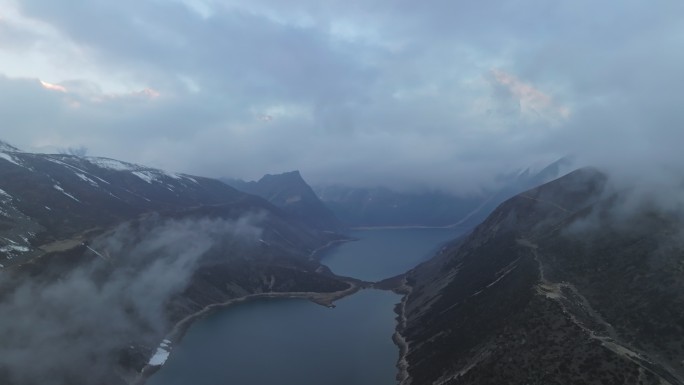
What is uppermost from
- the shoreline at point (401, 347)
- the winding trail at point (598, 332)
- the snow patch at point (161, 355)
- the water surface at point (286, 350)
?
the winding trail at point (598, 332)

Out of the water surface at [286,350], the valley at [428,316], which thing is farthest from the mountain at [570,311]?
the water surface at [286,350]

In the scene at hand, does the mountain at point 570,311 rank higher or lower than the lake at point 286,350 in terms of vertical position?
higher

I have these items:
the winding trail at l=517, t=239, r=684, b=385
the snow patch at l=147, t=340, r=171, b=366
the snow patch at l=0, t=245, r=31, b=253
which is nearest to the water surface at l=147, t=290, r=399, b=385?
the snow patch at l=147, t=340, r=171, b=366

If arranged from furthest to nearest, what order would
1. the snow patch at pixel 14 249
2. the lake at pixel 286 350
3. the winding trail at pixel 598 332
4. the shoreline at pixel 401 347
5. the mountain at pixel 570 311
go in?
the snow patch at pixel 14 249, the lake at pixel 286 350, the shoreline at pixel 401 347, the mountain at pixel 570 311, the winding trail at pixel 598 332

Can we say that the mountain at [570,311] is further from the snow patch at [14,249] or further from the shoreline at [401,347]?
the snow patch at [14,249]

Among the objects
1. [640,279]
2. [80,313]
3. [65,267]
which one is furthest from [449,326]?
[65,267]

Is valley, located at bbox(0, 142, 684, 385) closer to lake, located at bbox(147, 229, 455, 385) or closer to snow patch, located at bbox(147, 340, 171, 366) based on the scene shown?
snow patch, located at bbox(147, 340, 171, 366)

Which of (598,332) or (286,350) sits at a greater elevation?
(598,332)

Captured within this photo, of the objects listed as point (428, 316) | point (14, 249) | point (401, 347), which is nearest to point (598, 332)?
point (401, 347)

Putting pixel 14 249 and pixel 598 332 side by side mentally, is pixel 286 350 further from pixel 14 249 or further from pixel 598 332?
pixel 14 249
